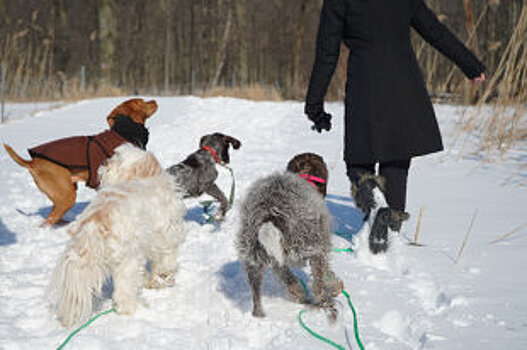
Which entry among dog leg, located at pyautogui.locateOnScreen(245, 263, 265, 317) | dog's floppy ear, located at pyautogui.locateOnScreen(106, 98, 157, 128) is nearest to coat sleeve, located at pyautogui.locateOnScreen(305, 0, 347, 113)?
dog leg, located at pyautogui.locateOnScreen(245, 263, 265, 317)

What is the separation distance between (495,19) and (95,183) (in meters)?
19.0

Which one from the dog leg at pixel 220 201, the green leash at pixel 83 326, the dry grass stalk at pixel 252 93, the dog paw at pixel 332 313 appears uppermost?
the dog paw at pixel 332 313

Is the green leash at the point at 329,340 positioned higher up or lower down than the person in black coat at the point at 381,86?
lower down

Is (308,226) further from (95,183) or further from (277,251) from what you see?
(95,183)

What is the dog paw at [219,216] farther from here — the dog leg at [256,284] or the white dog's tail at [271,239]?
the white dog's tail at [271,239]

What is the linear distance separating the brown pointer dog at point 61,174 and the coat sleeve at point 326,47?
6.86 feet

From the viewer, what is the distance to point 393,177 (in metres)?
4.04

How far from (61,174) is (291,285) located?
2.91 meters

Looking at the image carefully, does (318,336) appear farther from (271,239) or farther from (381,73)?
(381,73)

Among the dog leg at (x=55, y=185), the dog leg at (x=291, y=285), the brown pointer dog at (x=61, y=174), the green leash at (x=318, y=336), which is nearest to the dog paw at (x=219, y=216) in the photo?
the brown pointer dog at (x=61, y=174)

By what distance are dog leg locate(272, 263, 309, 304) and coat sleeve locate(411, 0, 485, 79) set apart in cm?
219

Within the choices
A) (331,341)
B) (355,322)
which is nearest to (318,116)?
(355,322)

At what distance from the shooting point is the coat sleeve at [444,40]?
12.9ft

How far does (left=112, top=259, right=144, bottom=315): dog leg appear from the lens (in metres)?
3.23
